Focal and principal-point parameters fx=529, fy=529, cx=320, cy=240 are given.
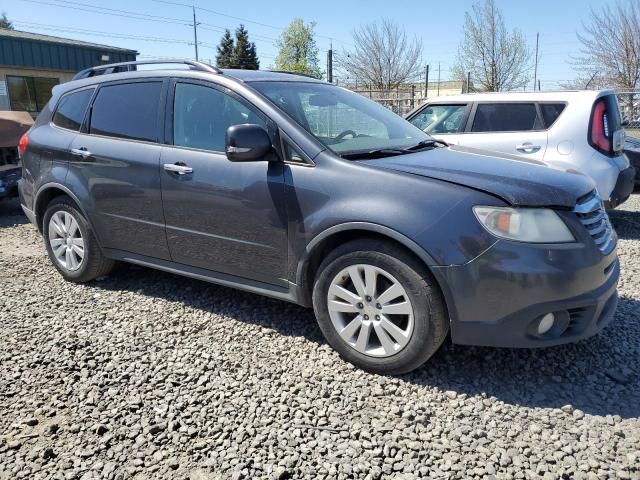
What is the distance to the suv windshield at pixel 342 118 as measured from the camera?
11.1 feet

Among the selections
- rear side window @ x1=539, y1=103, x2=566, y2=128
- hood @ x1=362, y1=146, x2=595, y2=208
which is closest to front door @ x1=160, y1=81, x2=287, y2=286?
hood @ x1=362, y1=146, x2=595, y2=208

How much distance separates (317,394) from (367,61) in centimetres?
3217

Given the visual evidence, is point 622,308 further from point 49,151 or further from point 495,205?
point 49,151

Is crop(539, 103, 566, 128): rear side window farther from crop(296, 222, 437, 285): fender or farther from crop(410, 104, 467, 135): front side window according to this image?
crop(296, 222, 437, 285): fender

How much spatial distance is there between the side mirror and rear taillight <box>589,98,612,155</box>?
4.34 meters

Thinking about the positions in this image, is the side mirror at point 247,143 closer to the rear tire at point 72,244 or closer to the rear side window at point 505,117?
the rear tire at point 72,244

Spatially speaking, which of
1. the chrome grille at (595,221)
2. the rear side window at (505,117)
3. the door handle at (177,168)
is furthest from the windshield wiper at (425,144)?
the rear side window at (505,117)

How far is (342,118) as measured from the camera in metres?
3.78

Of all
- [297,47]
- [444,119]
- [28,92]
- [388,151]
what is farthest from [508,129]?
[297,47]

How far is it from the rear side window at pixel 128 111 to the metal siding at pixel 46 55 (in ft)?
62.9

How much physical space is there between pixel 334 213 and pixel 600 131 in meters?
4.35

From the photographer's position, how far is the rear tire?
4379 millimetres

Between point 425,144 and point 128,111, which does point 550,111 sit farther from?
point 128,111

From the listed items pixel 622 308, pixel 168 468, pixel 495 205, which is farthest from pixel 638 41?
pixel 168 468
